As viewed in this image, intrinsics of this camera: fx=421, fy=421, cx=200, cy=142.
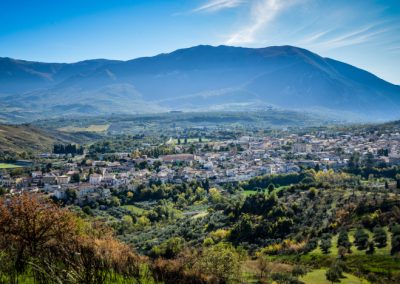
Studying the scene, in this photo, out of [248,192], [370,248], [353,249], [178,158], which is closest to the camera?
[370,248]

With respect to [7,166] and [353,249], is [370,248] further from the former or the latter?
[7,166]

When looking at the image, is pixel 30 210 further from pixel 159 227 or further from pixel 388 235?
pixel 159 227

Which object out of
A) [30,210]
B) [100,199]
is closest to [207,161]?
[100,199]

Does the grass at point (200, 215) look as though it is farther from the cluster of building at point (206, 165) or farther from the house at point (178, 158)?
the house at point (178, 158)

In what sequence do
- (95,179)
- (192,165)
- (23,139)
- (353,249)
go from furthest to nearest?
(23,139) → (192,165) → (95,179) → (353,249)

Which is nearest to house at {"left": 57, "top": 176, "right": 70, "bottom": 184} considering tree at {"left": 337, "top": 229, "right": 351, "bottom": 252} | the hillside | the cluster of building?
the cluster of building

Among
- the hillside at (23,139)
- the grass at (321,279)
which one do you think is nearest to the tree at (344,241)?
the grass at (321,279)

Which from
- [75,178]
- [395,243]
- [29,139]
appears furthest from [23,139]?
[395,243]

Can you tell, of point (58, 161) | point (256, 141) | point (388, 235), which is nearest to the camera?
point (388, 235)
